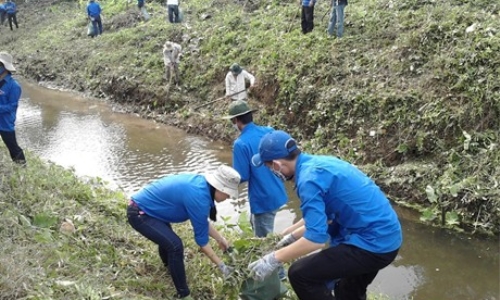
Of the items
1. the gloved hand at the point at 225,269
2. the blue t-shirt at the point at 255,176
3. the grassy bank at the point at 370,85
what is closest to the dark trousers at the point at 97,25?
the grassy bank at the point at 370,85

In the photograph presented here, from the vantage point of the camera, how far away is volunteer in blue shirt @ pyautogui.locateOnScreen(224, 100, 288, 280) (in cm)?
505

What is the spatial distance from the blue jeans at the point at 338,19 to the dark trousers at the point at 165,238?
8927 millimetres

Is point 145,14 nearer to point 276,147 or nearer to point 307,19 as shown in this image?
point 307,19

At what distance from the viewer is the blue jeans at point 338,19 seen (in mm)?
12195

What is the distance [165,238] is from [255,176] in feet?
3.73

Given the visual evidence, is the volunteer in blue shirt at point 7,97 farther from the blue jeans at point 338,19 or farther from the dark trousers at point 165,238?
the blue jeans at point 338,19

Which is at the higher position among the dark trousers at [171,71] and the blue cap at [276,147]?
the blue cap at [276,147]

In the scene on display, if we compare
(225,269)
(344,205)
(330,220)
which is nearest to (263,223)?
(225,269)

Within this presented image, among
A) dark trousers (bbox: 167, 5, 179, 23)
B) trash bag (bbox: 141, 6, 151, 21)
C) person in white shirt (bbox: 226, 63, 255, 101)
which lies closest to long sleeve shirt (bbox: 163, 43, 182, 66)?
person in white shirt (bbox: 226, 63, 255, 101)

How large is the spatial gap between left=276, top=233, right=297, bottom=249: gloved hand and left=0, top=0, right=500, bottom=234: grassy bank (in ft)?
13.6

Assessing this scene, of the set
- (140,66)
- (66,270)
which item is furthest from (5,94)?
(140,66)

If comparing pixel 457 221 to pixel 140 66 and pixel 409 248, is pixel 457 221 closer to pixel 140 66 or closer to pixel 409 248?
pixel 409 248

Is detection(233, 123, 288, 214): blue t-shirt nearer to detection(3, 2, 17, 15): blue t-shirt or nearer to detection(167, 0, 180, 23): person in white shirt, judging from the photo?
detection(167, 0, 180, 23): person in white shirt

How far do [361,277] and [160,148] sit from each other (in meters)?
8.21
